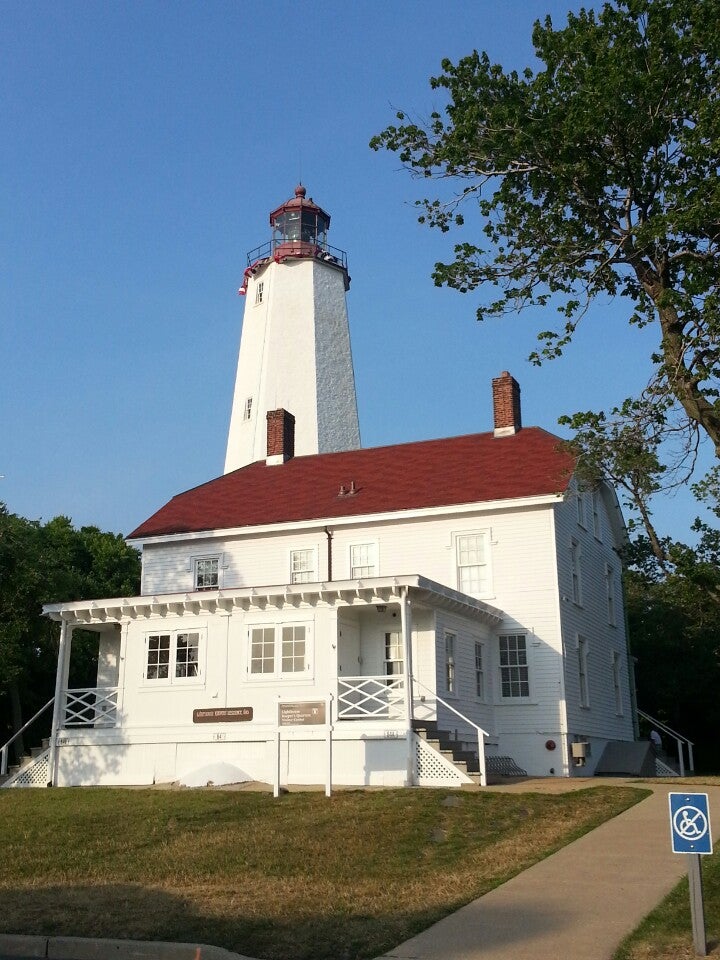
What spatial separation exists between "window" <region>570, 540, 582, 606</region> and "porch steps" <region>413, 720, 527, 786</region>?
5.16 metres

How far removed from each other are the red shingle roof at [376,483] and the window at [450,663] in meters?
4.02

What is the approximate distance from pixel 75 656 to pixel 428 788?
658 inches

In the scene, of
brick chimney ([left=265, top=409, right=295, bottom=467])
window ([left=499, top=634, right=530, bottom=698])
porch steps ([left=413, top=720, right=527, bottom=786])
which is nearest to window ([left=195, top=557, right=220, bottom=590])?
brick chimney ([left=265, top=409, right=295, bottom=467])

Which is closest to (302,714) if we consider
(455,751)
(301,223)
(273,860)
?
(455,751)

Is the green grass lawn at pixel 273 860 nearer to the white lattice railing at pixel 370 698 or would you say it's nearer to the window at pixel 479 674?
the white lattice railing at pixel 370 698

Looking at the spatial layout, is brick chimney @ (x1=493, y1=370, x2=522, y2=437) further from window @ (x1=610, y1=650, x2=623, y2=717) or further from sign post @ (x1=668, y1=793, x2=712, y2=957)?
sign post @ (x1=668, y1=793, x2=712, y2=957)

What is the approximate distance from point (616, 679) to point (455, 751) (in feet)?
33.5

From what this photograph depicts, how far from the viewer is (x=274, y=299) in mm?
40594

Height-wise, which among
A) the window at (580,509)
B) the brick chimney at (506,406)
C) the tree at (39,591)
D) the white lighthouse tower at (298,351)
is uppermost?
the white lighthouse tower at (298,351)

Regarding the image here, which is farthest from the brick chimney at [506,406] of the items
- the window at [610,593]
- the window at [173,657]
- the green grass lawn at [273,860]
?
the green grass lawn at [273,860]

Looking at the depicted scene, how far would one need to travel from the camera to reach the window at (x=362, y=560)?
85.8ft

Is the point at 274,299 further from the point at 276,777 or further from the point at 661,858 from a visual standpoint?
the point at 661,858

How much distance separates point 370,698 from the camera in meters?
20.1

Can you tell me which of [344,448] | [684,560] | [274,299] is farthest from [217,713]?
[274,299]
